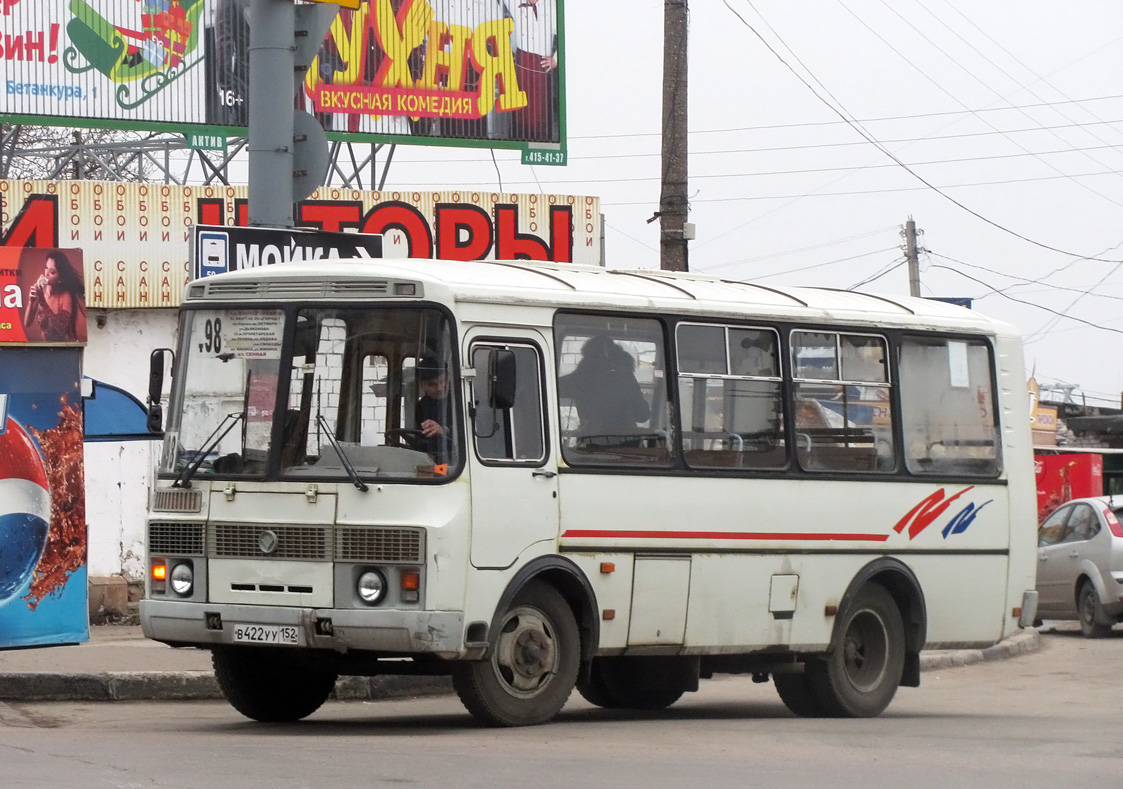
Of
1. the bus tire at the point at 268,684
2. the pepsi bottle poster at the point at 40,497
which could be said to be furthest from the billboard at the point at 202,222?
the bus tire at the point at 268,684

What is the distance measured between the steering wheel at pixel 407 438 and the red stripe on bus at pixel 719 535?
1.04 m

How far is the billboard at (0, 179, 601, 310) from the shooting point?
18.4 meters

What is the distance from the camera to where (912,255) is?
4925 cm

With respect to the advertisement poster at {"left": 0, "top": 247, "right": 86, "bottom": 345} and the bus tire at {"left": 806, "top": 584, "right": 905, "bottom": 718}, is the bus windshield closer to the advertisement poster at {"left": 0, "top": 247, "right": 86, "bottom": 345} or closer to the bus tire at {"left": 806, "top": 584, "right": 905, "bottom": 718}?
the bus tire at {"left": 806, "top": 584, "right": 905, "bottom": 718}

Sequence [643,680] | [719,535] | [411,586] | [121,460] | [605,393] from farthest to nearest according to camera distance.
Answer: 1. [121,460]
2. [643,680]
3. [719,535]
4. [605,393]
5. [411,586]

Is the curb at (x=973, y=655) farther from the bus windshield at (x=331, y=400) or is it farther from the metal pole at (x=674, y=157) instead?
the bus windshield at (x=331, y=400)

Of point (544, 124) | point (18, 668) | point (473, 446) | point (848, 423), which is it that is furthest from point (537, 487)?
point (544, 124)

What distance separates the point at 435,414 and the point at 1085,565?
40.7 ft

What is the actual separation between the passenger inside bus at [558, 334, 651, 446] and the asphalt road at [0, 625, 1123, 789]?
1691 mm

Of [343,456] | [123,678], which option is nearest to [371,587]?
[343,456]

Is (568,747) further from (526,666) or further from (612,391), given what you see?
(612,391)

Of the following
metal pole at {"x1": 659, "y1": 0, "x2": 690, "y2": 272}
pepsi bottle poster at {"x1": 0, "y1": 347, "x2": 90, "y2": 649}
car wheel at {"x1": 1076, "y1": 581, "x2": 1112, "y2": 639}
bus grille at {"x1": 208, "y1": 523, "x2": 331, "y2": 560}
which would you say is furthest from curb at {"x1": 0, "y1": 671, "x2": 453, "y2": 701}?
car wheel at {"x1": 1076, "y1": 581, "x2": 1112, "y2": 639}

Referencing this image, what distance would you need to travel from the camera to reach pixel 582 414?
10266 mm

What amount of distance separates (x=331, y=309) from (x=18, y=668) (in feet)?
14.3
